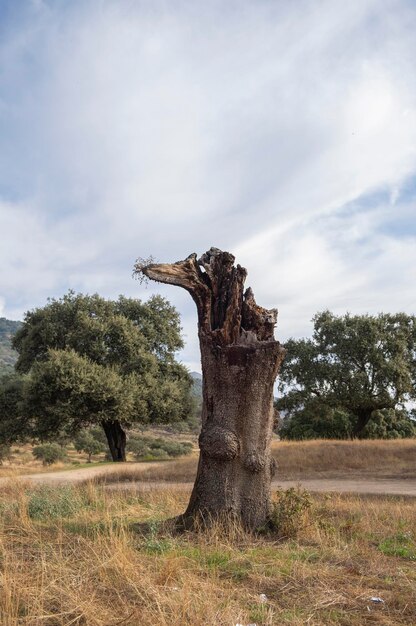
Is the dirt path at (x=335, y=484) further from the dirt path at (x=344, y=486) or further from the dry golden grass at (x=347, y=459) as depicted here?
the dry golden grass at (x=347, y=459)

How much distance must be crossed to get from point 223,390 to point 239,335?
0.92m

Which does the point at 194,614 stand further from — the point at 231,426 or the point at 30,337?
the point at 30,337

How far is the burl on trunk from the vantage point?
7234 mm

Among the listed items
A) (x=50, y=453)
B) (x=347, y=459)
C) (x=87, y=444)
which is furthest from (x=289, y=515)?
(x=87, y=444)

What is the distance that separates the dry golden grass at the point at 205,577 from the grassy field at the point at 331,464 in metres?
13.2

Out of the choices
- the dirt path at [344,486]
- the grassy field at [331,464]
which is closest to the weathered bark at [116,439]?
the grassy field at [331,464]

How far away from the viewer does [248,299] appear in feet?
27.3

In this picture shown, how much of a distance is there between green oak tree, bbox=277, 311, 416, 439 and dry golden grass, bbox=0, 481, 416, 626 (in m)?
28.2

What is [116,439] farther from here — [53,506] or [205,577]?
[205,577]

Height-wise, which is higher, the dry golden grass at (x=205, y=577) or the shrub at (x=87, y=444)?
the dry golden grass at (x=205, y=577)

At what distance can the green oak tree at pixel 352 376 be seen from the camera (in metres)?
34.5

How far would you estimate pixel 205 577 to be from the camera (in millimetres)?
4797

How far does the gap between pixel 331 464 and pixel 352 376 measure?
13.7 m

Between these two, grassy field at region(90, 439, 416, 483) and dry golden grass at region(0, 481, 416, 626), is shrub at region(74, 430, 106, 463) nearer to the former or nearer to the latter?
grassy field at region(90, 439, 416, 483)
